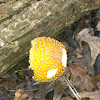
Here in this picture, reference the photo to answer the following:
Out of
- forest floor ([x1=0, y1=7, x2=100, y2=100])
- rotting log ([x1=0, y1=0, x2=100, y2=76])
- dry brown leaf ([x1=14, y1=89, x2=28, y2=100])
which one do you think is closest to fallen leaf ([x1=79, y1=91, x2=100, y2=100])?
forest floor ([x1=0, y1=7, x2=100, y2=100])

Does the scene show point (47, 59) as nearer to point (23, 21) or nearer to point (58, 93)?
point (23, 21)

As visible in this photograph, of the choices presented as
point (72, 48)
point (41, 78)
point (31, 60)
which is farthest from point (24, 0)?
point (72, 48)

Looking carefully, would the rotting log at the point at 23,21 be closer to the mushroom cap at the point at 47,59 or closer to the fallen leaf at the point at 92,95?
the mushroom cap at the point at 47,59

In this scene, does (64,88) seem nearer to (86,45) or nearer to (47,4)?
(86,45)

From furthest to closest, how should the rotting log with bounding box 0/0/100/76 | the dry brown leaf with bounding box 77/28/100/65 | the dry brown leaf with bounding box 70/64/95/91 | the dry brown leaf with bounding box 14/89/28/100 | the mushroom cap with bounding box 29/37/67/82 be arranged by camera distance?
the dry brown leaf with bounding box 77/28/100/65, the dry brown leaf with bounding box 70/64/95/91, the dry brown leaf with bounding box 14/89/28/100, the rotting log with bounding box 0/0/100/76, the mushroom cap with bounding box 29/37/67/82

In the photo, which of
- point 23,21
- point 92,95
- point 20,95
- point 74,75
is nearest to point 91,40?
point 74,75

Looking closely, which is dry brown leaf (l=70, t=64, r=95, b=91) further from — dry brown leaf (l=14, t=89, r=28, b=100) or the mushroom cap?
dry brown leaf (l=14, t=89, r=28, b=100)

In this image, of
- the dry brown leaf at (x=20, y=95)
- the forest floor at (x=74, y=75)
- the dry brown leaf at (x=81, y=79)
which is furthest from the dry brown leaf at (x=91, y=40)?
the dry brown leaf at (x=20, y=95)
